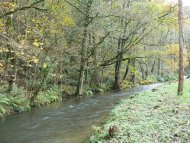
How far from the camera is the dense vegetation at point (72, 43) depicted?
64.0ft

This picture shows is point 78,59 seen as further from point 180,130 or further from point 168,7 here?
point 180,130

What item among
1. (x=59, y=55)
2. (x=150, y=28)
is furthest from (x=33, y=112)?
(x=150, y=28)

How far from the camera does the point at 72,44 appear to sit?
27.8 m

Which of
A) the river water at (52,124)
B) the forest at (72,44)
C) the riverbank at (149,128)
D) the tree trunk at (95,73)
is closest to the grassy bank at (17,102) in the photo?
the forest at (72,44)

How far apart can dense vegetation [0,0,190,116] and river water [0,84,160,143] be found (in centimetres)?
150

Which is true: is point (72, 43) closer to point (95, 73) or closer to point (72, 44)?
point (72, 44)

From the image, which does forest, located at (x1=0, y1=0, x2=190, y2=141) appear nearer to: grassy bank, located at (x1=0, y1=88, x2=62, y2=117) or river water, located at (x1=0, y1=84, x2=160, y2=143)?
grassy bank, located at (x1=0, y1=88, x2=62, y2=117)

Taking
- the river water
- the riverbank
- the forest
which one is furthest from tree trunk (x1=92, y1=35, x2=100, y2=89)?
the riverbank

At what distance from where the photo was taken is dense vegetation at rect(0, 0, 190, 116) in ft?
64.0

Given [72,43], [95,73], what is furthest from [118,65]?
[72,43]

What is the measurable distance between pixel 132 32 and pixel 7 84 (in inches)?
567

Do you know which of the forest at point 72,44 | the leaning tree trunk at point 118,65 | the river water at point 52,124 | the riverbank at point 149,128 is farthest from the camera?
the leaning tree trunk at point 118,65

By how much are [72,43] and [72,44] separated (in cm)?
14

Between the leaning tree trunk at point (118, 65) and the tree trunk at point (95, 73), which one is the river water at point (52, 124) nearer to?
the tree trunk at point (95, 73)
